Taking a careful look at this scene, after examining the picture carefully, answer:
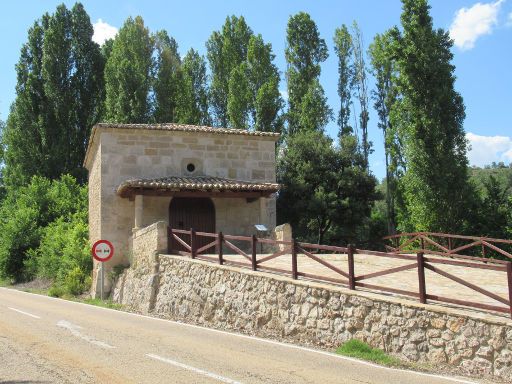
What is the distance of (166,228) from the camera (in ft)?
50.5

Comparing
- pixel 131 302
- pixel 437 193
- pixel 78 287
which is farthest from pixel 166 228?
pixel 437 193

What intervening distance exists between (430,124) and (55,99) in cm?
2360

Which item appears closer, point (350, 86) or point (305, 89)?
point (305, 89)

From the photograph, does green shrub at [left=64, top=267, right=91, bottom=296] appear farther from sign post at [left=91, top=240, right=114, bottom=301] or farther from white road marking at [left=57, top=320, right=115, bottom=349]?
white road marking at [left=57, top=320, right=115, bottom=349]

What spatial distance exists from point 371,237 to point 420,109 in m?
10.8

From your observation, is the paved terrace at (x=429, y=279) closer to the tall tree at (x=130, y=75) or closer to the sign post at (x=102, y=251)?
the sign post at (x=102, y=251)

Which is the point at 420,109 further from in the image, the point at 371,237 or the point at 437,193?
the point at 371,237

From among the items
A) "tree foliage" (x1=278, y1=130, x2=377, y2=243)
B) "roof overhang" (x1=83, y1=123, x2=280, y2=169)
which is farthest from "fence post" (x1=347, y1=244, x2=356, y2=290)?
"tree foliage" (x1=278, y1=130, x2=377, y2=243)

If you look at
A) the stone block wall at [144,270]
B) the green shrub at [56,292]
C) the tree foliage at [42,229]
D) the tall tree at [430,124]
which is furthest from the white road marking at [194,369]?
the tall tree at [430,124]

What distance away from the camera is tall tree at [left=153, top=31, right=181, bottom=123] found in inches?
1337

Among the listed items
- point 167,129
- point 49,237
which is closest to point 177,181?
point 167,129

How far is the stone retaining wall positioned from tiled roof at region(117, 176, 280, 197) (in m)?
2.99

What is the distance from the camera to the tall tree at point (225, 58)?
33844mm

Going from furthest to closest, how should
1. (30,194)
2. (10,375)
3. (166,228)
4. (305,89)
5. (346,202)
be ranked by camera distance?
(305,89)
(30,194)
(346,202)
(166,228)
(10,375)
